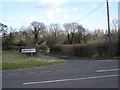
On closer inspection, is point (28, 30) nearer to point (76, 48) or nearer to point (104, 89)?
point (76, 48)

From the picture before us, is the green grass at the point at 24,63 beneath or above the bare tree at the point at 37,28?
beneath

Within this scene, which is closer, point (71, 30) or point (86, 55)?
point (86, 55)

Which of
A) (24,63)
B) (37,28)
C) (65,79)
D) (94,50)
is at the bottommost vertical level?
(24,63)

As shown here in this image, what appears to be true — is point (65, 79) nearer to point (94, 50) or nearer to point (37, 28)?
point (94, 50)

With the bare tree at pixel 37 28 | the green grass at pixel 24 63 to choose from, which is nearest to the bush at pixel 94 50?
the green grass at pixel 24 63

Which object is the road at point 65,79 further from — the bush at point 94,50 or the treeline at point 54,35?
the treeline at point 54,35

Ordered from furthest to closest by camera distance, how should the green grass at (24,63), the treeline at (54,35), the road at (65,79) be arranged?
the treeline at (54,35), the green grass at (24,63), the road at (65,79)

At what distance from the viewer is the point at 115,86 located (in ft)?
26.5

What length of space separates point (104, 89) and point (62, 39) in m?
66.1

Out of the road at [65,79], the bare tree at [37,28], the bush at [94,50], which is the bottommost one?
the road at [65,79]

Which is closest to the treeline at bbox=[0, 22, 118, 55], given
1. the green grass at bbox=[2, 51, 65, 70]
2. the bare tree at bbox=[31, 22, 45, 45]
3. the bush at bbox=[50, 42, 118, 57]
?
the bare tree at bbox=[31, 22, 45, 45]

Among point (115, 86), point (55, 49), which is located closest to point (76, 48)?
point (55, 49)

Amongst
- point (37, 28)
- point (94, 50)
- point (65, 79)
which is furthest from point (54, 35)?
point (65, 79)

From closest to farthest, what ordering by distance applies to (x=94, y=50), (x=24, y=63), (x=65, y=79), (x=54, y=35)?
(x=65, y=79) < (x=24, y=63) < (x=94, y=50) < (x=54, y=35)
